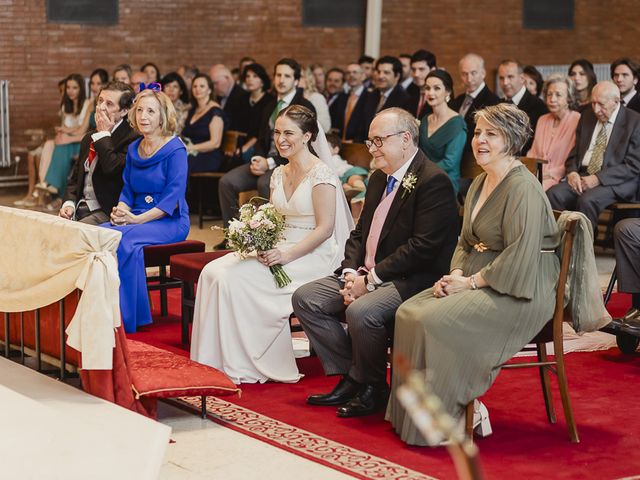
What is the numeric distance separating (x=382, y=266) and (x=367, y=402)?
23.5 inches

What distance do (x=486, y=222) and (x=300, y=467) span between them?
1.24 meters

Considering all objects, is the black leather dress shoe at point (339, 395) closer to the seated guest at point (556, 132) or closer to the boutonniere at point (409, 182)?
the boutonniere at point (409, 182)

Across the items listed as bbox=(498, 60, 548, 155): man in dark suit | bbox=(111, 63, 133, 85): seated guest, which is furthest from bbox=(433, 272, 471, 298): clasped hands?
bbox=(111, 63, 133, 85): seated guest

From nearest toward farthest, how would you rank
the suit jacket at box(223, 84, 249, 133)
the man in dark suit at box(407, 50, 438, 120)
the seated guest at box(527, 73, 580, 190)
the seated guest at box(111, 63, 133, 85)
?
the seated guest at box(527, 73, 580, 190) → the man in dark suit at box(407, 50, 438, 120) → the seated guest at box(111, 63, 133, 85) → the suit jacket at box(223, 84, 249, 133)

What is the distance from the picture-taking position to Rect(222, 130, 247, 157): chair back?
10641 millimetres

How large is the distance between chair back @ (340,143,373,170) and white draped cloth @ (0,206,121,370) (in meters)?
4.65

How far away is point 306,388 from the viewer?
541 cm

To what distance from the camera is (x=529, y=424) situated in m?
4.77

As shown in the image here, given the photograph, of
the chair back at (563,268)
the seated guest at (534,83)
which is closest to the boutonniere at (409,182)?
the chair back at (563,268)

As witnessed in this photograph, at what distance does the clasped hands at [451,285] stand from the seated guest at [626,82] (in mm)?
4962

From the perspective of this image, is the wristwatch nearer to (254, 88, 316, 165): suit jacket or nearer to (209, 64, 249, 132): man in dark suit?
(254, 88, 316, 165): suit jacket

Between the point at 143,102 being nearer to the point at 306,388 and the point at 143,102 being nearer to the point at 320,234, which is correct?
the point at 320,234

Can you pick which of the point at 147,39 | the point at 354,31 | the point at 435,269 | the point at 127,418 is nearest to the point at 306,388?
the point at 435,269

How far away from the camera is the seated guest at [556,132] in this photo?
28.0 feet
